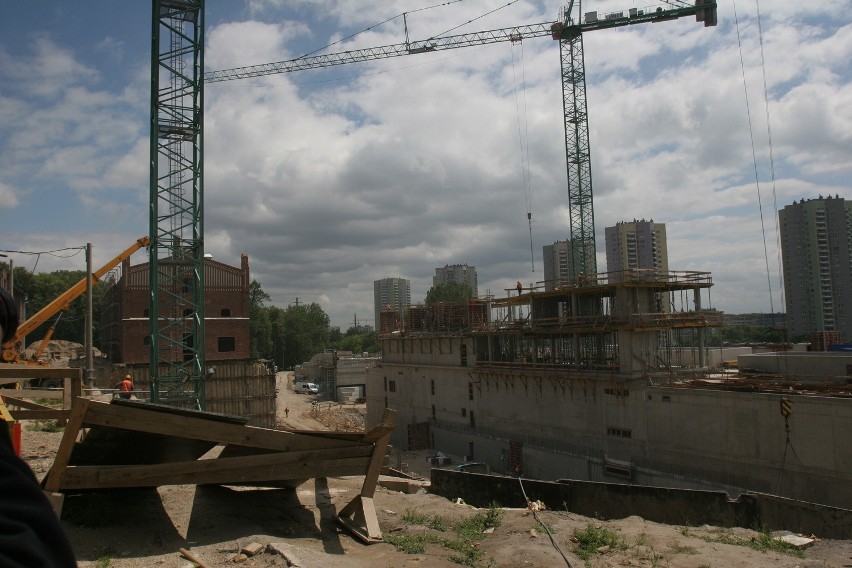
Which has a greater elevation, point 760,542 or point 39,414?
point 39,414

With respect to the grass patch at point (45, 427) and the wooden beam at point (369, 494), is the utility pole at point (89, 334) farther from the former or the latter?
the wooden beam at point (369, 494)

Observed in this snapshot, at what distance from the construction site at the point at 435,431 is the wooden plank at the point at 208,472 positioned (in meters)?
0.03

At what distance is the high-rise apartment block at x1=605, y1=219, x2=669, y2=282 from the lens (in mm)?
105250

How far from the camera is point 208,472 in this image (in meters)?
8.27

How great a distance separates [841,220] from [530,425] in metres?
70.2

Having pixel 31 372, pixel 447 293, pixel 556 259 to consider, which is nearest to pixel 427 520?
pixel 31 372

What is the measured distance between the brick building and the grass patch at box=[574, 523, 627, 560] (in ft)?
118

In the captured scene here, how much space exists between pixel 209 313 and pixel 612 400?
Result: 2766 centimetres

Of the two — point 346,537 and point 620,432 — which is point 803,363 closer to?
point 620,432

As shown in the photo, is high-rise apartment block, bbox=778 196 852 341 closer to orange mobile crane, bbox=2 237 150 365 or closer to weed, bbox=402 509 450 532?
orange mobile crane, bbox=2 237 150 365

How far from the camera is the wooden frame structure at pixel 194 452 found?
7648 mm

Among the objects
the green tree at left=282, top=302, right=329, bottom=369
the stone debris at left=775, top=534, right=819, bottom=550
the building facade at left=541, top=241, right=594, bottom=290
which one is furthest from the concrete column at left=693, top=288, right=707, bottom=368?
the green tree at left=282, top=302, right=329, bottom=369

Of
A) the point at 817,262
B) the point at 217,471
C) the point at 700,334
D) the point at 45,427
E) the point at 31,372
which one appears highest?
the point at 817,262

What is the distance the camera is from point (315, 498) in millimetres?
10117
